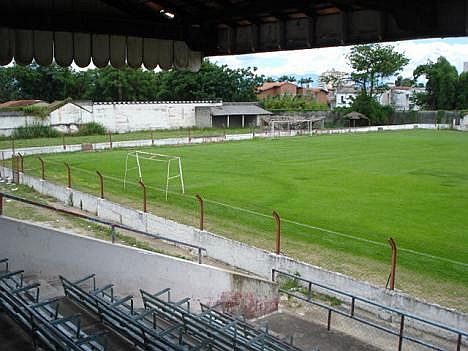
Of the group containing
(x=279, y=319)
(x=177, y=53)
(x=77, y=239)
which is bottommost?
(x=279, y=319)

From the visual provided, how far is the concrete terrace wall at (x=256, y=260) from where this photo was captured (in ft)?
31.0

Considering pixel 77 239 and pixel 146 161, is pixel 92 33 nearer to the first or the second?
pixel 77 239

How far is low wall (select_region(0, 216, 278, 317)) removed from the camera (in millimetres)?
9656

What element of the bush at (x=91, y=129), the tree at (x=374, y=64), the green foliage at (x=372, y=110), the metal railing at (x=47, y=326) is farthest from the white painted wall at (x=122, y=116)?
the metal railing at (x=47, y=326)

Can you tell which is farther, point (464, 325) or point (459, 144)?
point (459, 144)

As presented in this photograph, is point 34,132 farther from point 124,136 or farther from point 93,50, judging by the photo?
point 93,50

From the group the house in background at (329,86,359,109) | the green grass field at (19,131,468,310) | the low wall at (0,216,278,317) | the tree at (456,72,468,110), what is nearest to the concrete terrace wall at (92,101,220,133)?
the green grass field at (19,131,468,310)

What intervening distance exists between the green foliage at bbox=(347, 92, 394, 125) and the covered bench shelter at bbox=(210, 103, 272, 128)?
15320 mm

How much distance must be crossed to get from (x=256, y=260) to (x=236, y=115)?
177ft

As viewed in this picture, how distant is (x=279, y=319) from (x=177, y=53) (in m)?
5.10

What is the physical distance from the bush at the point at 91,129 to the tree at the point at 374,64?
140 ft

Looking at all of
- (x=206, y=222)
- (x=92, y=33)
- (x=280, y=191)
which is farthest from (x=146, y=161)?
(x=92, y=33)

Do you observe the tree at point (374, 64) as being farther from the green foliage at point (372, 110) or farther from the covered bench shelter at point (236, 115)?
the covered bench shelter at point (236, 115)

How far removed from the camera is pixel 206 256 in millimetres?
13680
